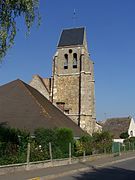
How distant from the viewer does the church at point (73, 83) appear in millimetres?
54781

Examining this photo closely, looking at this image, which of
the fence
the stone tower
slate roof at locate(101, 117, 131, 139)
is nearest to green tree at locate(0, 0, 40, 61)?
the fence

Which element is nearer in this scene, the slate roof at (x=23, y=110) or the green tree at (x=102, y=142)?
the slate roof at (x=23, y=110)

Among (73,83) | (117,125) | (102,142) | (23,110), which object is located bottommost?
(102,142)

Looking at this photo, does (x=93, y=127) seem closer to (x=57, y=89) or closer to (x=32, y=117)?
(x=57, y=89)

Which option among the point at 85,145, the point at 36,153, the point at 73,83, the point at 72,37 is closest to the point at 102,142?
the point at 85,145

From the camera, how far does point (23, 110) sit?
3325 cm

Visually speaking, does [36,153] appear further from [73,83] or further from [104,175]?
[73,83]

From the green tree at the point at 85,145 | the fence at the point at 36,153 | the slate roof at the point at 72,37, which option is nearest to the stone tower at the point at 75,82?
the slate roof at the point at 72,37

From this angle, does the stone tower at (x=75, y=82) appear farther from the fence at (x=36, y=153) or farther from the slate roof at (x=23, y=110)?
the fence at (x=36, y=153)

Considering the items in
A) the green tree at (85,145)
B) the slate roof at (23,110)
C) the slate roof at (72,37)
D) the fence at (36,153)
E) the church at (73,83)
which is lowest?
the fence at (36,153)

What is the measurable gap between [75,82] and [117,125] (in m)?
23.6

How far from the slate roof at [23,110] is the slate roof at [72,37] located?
22794 millimetres

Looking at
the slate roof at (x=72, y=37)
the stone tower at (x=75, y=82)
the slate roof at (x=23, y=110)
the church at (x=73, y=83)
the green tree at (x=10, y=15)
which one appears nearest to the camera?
the green tree at (x=10, y=15)

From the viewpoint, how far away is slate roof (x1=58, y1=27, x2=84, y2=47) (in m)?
60.0
